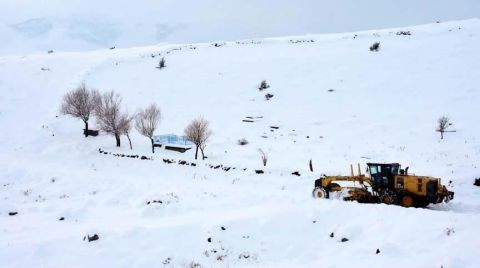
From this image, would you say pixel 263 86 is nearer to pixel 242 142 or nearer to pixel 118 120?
pixel 242 142

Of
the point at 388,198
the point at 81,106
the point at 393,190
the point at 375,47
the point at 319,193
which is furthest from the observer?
the point at 375,47

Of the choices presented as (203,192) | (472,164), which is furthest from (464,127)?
(203,192)

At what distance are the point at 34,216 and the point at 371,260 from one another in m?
12.9

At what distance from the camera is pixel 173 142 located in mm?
36094

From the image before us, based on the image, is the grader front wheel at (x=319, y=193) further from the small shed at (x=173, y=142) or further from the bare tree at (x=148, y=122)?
the bare tree at (x=148, y=122)

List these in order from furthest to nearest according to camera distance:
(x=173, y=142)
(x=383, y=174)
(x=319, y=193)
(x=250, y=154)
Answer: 1. (x=173, y=142)
2. (x=250, y=154)
3. (x=319, y=193)
4. (x=383, y=174)

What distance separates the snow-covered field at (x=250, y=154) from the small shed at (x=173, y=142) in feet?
4.60

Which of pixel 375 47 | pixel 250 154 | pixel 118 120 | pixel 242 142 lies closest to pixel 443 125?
pixel 250 154

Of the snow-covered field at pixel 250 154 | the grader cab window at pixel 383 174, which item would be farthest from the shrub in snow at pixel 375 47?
the grader cab window at pixel 383 174

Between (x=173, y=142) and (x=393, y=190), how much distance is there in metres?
22.1

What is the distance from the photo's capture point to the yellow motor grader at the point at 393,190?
16750 mm

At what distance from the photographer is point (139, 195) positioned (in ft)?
65.4

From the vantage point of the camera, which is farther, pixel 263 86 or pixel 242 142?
pixel 263 86

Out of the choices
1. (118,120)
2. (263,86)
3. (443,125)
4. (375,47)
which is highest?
(375,47)
